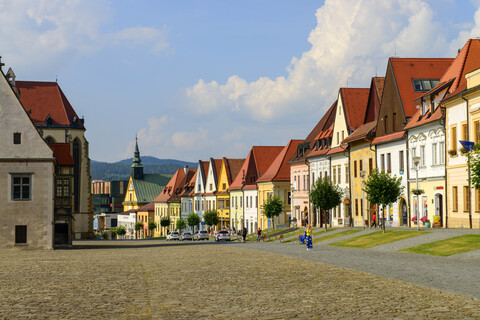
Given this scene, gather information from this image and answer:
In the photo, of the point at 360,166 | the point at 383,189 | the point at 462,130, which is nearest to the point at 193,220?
the point at 360,166

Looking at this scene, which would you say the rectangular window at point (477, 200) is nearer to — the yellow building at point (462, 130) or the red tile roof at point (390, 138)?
the yellow building at point (462, 130)

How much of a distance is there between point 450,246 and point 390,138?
26038 millimetres

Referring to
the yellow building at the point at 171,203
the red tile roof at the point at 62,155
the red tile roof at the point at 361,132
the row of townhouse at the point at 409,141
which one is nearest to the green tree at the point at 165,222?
the yellow building at the point at 171,203

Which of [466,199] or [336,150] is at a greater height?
[336,150]

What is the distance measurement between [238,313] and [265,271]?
12322 millimetres

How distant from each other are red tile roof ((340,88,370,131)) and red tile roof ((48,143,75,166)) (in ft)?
86.3

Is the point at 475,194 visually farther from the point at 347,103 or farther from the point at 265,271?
the point at 347,103

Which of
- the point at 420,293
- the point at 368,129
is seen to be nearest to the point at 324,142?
the point at 368,129

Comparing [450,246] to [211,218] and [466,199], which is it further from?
[211,218]

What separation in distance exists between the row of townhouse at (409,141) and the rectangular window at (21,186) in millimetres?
25403

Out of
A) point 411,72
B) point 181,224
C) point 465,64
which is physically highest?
point 411,72

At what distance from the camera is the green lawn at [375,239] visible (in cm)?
4541

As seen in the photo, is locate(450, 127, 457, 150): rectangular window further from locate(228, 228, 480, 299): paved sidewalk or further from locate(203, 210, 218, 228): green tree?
locate(203, 210, 218, 228): green tree

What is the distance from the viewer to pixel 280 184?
3935 inches
